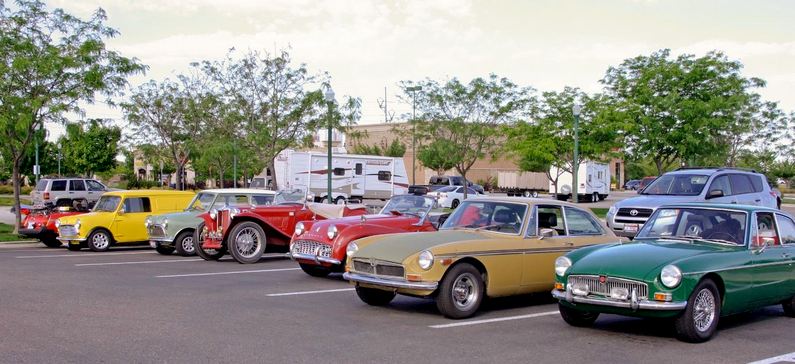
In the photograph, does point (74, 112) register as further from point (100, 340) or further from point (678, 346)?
point (678, 346)

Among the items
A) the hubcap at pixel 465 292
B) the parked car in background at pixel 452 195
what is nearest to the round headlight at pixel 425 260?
the hubcap at pixel 465 292

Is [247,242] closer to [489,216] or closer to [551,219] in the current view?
[489,216]

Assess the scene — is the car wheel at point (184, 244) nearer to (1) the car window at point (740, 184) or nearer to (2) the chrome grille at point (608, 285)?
(2) the chrome grille at point (608, 285)

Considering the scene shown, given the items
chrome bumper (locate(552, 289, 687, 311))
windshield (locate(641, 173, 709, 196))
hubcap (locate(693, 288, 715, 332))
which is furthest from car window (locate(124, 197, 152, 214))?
hubcap (locate(693, 288, 715, 332))

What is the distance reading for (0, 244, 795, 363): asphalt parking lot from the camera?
7355 millimetres

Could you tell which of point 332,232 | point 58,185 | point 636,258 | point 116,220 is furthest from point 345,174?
point 636,258

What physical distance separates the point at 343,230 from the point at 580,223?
12.5 feet

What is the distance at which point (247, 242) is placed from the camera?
1592cm

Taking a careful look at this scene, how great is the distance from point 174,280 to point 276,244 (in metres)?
3.42

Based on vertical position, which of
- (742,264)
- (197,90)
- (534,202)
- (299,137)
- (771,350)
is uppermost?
(197,90)

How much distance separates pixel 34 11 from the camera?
894 inches

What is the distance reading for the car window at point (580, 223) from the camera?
10828mm

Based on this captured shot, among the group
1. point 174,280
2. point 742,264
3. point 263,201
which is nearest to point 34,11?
point 263,201

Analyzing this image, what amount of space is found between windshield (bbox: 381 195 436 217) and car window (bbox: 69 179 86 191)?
26.2 m
